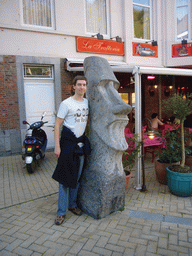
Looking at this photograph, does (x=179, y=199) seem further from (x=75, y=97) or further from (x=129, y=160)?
(x=75, y=97)

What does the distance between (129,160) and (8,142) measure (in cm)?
495

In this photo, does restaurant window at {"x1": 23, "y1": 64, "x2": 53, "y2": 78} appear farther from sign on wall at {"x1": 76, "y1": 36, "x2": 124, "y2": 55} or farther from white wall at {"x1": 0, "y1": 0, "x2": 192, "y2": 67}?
sign on wall at {"x1": 76, "y1": 36, "x2": 124, "y2": 55}

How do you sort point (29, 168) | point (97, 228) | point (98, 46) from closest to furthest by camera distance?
point (97, 228) → point (29, 168) → point (98, 46)

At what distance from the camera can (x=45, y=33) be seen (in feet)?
26.8

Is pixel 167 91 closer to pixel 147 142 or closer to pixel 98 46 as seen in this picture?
pixel 98 46

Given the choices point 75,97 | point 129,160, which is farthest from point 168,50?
point 75,97

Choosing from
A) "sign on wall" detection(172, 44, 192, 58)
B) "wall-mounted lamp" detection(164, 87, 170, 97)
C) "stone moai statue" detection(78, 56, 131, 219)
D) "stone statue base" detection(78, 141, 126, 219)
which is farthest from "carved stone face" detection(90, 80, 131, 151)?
"wall-mounted lamp" detection(164, 87, 170, 97)

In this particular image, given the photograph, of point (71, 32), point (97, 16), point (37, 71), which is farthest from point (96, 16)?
point (37, 71)

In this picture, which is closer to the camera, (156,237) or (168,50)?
(156,237)

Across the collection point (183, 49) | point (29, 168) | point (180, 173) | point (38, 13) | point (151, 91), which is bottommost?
point (29, 168)

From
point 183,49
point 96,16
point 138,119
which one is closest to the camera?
point 138,119

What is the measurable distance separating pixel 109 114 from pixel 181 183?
2020mm

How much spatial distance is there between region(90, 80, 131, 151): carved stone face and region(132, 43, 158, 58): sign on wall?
779cm

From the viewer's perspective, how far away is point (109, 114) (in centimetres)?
328
